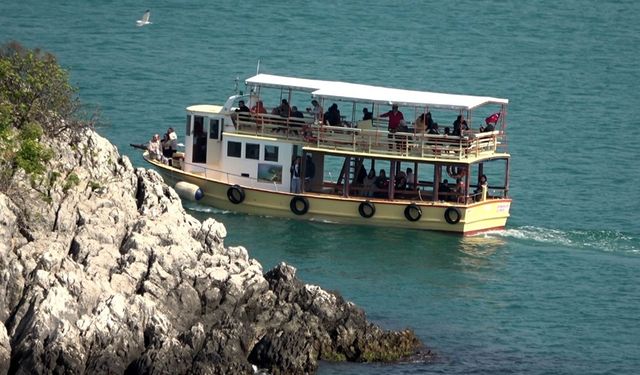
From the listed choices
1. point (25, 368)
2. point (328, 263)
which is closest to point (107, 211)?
point (25, 368)

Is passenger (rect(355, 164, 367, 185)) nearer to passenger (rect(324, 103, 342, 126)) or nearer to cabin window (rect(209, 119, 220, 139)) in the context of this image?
passenger (rect(324, 103, 342, 126))

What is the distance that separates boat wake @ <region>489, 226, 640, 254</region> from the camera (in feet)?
188

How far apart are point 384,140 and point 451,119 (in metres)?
18.7

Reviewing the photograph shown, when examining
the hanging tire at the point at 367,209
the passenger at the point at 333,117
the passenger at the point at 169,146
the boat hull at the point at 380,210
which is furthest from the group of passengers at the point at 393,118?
the passenger at the point at 169,146

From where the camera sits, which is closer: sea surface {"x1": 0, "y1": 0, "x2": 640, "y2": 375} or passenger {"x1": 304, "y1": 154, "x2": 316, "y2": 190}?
sea surface {"x1": 0, "y1": 0, "x2": 640, "y2": 375}

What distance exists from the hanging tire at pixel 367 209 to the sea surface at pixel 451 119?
0.59 meters

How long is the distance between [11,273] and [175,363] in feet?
13.1

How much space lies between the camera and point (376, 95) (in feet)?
193

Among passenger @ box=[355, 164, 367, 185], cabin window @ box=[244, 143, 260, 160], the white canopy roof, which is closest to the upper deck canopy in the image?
the white canopy roof

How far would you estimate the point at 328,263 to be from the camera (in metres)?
53.1

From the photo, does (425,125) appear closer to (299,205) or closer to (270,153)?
(299,205)

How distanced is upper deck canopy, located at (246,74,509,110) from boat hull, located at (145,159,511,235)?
10.2 ft

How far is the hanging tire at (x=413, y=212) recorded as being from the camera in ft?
190

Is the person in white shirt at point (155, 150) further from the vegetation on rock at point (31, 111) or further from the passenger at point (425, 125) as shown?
the vegetation on rock at point (31, 111)
